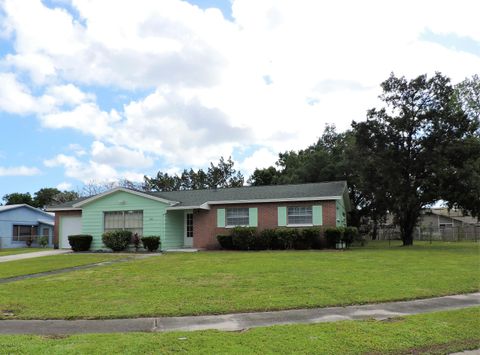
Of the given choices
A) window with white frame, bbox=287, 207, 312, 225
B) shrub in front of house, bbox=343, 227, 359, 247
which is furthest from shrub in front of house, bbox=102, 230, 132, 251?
shrub in front of house, bbox=343, 227, 359, 247

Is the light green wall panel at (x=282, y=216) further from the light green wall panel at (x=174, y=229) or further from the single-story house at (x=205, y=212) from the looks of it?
the light green wall panel at (x=174, y=229)

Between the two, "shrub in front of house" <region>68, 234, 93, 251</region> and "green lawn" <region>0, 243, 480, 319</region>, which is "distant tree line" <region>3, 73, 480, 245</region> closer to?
"green lawn" <region>0, 243, 480, 319</region>

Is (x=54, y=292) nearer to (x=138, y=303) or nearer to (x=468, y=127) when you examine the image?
(x=138, y=303)

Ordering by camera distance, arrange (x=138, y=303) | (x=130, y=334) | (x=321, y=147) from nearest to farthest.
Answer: (x=130, y=334)
(x=138, y=303)
(x=321, y=147)

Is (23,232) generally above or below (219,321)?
above

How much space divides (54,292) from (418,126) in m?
25.1

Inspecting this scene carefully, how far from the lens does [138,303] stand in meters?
9.22

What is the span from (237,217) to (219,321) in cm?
1872

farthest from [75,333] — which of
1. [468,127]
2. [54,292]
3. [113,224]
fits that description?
[468,127]

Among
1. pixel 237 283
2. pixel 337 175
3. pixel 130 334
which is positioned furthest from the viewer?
pixel 337 175

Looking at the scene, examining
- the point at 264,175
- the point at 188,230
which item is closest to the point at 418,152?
the point at 188,230

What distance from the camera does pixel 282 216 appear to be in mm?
25562

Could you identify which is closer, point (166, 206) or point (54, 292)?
point (54, 292)

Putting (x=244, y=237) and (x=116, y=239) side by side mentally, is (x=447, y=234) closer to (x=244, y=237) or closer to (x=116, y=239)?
(x=244, y=237)
